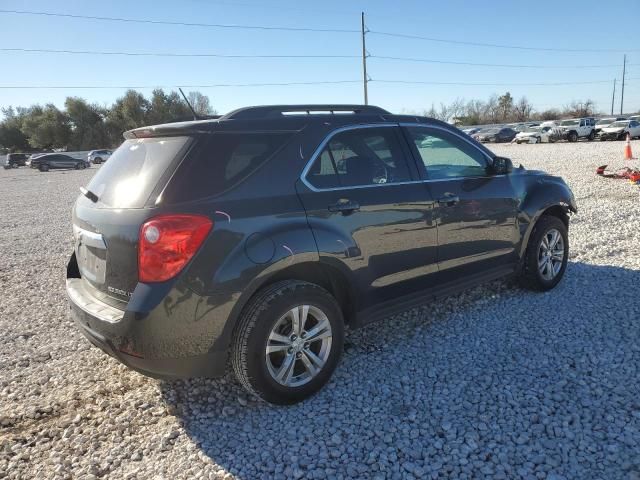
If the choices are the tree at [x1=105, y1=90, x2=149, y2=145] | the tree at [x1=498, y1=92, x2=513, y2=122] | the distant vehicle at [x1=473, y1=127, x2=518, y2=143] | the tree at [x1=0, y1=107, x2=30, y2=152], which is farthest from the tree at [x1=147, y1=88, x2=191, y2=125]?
the tree at [x1=498, y1=92, x2=513, y2=122]

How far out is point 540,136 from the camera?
37781 millimetres

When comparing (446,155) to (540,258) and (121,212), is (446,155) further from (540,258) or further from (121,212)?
(121,212)

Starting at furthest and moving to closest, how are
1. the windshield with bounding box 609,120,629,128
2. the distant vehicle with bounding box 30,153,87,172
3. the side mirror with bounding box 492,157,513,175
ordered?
the distant vehicle with bounding box 30,153,87,172 < the windshield with bounding box 609,120,629,128 < the side mirror with bounding box 492,157,513,175

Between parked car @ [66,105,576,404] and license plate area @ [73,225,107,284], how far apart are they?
2 centimetres

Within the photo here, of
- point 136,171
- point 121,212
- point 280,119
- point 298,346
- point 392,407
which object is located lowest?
point 392,407

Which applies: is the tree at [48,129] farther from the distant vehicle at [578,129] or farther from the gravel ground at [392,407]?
the gravel ground at [392,407]

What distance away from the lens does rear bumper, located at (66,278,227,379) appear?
255cm

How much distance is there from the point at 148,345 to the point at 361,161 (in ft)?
6.14

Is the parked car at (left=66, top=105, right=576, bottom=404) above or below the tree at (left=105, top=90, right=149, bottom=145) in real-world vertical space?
below

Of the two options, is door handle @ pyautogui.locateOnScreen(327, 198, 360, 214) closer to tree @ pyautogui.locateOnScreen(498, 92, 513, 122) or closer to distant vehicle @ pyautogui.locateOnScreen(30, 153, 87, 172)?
distant vehicle @ pyautogui.locateOnScreen(30, 153, 87, 172)

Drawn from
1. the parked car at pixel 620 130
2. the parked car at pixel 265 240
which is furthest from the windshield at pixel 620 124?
the parked car at pixel 265 240

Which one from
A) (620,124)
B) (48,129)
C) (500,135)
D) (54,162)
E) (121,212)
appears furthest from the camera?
(48,129)

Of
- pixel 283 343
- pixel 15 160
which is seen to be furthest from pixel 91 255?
pixel 15 160

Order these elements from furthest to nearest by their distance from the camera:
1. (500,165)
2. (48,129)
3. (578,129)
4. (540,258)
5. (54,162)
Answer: (48,129) < (54,162) < (578,129) < (540,258) < (500,165)
